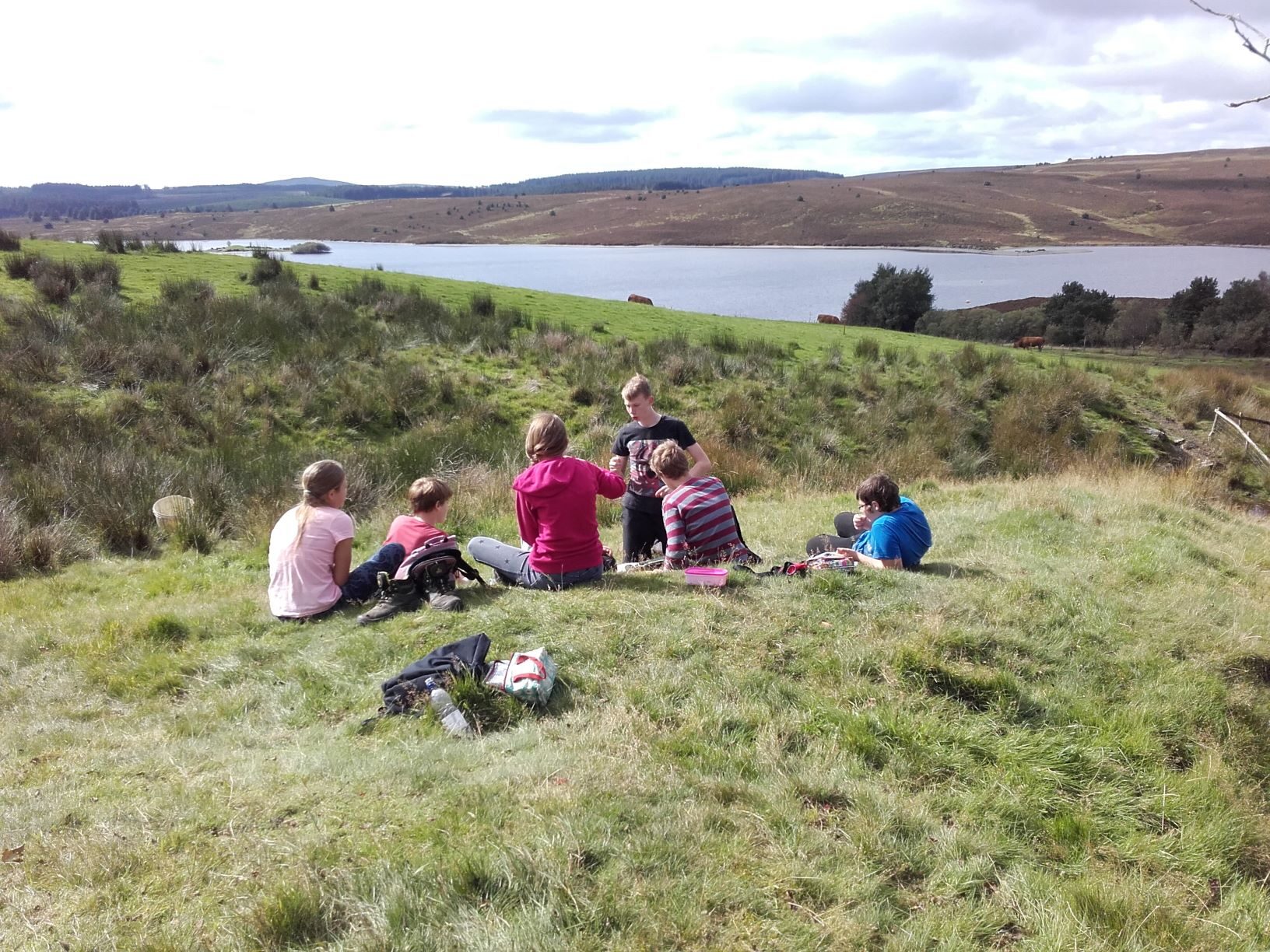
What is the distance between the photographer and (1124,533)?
7.36 metres

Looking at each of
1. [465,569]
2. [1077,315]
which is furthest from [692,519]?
[1077,315]

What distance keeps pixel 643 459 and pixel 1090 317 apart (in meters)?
38.8

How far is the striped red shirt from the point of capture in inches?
223

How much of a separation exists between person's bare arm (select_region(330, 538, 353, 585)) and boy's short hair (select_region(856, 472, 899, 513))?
367 centimetres

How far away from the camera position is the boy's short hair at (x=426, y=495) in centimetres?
552

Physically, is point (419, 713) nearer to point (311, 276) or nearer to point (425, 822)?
point (425, 822)

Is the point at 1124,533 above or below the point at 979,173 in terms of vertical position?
below

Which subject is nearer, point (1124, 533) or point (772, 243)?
point (1124, 533)

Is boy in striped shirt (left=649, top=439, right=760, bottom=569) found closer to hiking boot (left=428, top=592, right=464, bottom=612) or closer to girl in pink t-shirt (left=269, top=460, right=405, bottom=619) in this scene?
hiking boot (left=428, top=592, right=464, bottom=612)

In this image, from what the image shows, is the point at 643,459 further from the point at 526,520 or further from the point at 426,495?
the point at 426,495

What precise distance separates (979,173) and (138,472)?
415 ft

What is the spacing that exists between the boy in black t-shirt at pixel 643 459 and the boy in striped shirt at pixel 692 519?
34cm

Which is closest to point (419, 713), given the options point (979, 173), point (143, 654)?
point (143, 654)

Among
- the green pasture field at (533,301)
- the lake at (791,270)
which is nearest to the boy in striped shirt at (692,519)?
the green pasture field at (533,301)
